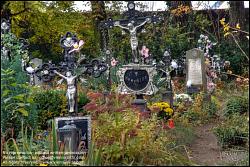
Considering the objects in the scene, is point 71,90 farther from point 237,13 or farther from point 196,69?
point 237,13

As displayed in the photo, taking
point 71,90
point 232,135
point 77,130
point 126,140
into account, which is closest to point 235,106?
point 232,135

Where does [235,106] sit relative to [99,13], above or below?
below

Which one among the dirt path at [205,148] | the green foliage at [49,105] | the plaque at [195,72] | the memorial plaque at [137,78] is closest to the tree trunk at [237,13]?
the plaque at [195,72]

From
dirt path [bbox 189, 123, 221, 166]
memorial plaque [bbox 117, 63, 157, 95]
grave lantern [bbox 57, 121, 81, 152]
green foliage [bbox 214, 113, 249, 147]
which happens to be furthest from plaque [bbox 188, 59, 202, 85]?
grave lantern [bbox 57, 121, 81, 152]

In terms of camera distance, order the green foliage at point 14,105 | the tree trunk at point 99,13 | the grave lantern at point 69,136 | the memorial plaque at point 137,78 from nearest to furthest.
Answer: the grave lantern at point 69,136 → the green foliage at point 14,105 → the memorial plaque at point 137,78 → the tree trunk at point 99,13

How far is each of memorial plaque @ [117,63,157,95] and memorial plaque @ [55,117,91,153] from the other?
3.55m

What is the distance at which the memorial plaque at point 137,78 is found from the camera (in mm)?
9656

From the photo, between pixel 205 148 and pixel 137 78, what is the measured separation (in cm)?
313

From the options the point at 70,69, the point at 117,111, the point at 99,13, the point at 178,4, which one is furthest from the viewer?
the point at 99,13

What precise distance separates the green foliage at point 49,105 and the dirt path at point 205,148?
2.71 meters

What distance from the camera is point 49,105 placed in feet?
30.5

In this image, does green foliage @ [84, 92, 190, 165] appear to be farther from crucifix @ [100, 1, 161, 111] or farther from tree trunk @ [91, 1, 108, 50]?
tree trunk @ [91, 1, 108, 50]

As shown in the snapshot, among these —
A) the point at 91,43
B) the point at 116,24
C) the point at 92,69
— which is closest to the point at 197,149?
the point at 92,69

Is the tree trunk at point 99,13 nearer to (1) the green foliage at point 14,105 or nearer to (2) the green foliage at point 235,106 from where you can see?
(2) the green foliage at point 235,106
